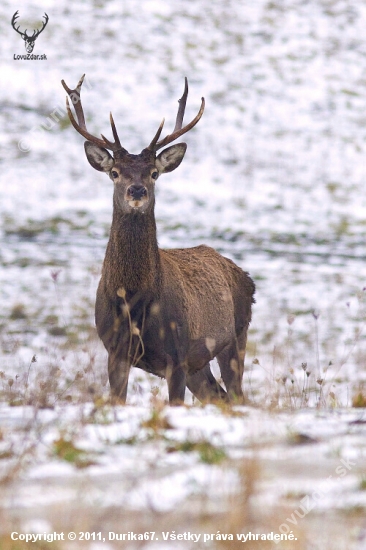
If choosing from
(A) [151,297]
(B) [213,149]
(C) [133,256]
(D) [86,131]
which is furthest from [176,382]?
(B) [213,149]

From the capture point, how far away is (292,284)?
2114 cm

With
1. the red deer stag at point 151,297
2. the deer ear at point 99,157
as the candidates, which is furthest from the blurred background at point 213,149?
the deer ear at point 99,157

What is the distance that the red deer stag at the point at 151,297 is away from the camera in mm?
7836

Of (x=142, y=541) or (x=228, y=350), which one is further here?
(x=228, y=350)

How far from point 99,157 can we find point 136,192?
1146mm

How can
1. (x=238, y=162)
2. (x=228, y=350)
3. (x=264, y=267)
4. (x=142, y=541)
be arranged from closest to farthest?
(x=142, y=541)
(x=228, y=350)
(x=264, y=267)
(x=238, y=162)

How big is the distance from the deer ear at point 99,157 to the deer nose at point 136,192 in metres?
0.87

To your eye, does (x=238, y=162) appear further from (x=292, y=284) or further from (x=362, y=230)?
(x=292, y=284)

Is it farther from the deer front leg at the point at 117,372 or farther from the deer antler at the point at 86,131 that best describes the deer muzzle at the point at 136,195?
the deer front leg at the point at 117,372

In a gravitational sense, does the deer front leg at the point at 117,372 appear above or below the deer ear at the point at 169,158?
below

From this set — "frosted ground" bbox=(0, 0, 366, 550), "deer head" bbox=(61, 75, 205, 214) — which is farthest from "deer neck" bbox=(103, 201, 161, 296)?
"frosted ground" bbox=(0, 0, 366, 550)

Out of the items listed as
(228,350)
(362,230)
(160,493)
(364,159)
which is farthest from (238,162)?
(160,493)

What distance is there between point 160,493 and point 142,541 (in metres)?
0.48

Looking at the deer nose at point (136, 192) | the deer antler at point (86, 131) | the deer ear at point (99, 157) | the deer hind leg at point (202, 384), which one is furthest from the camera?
the deer hind leg at point (202, 384)
